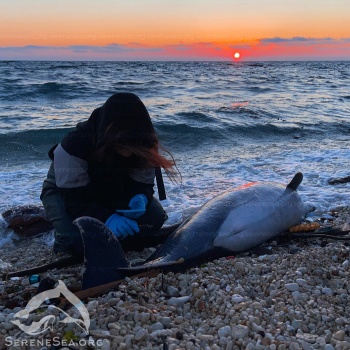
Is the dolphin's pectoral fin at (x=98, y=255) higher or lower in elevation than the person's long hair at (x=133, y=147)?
lower

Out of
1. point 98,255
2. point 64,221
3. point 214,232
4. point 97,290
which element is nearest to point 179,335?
point 97,290

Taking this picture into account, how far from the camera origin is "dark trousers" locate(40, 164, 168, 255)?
16.5ft

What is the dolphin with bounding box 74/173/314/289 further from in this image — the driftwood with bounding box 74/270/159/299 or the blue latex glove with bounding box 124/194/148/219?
the blue latex glove with bounding box 124/194/148/219

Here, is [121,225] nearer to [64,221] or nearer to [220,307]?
[64,221]

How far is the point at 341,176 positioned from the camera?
870cm

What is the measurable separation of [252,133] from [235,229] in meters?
10.1

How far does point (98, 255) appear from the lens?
3.78m

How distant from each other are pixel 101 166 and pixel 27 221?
209 cm

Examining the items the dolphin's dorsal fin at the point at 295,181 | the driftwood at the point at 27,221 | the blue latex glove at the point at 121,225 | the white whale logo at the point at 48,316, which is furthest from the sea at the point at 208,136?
the white whale logo at the point at 48,316

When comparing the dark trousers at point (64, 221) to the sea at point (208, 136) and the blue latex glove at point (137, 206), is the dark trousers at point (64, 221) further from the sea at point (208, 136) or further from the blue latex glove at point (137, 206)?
the sea at point (208, 136)

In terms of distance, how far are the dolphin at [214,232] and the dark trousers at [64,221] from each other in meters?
0.61

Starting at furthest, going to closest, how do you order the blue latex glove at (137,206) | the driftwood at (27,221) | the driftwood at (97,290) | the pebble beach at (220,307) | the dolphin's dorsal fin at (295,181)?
the driftwood at (27,221)
the dolphin's dorsal fin at (295,181)
the blue latex glove at (137,206)
the driftwood at (97,290)
the pebble beach at (220,307)

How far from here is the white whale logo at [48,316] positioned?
300cm

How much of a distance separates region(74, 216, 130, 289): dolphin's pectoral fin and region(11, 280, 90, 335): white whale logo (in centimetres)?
21
